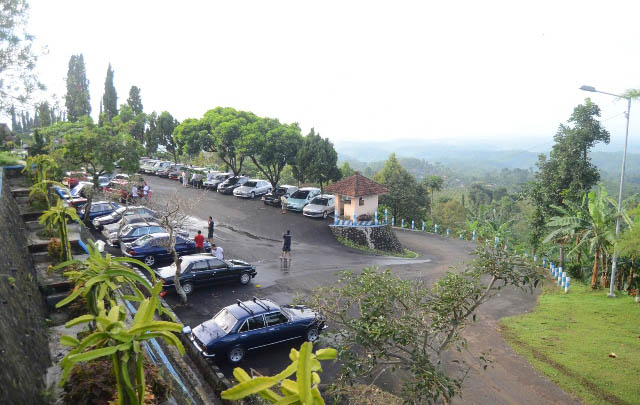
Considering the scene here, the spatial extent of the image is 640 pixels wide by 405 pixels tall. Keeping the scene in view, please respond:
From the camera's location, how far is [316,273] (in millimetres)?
18031

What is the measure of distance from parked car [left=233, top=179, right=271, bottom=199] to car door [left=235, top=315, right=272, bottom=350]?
21.1 meters

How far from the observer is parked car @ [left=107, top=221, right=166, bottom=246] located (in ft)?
57.8

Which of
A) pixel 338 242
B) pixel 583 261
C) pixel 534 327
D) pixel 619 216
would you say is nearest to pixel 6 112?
pixel 338 242

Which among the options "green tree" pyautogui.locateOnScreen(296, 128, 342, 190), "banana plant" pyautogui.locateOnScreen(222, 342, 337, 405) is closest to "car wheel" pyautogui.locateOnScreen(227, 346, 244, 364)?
"banana plant" pyautogui.locateOnScreen(222, 342, 337, 405)

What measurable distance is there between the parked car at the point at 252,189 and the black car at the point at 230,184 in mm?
1089

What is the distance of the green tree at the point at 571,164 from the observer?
73.0 feet

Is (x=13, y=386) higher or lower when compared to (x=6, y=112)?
lower

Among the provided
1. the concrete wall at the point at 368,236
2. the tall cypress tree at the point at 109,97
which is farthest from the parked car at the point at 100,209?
the tall cypress tree at the point at 109,97

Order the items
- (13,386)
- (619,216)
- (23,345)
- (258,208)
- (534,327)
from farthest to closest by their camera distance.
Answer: (258,208), (619,216), (534,327), (23,345), (13,386)

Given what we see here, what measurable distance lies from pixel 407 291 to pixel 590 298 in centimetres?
1434

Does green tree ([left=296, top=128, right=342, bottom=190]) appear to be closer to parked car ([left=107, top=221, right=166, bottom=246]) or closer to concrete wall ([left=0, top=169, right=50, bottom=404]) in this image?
parked car ([left=107, top=221, right=166, bottom=246])

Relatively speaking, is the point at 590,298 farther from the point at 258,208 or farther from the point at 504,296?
the point at 258,208

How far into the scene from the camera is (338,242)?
24.3m

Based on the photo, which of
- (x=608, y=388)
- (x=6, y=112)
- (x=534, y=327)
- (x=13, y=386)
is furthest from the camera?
(x=6, y=112)
